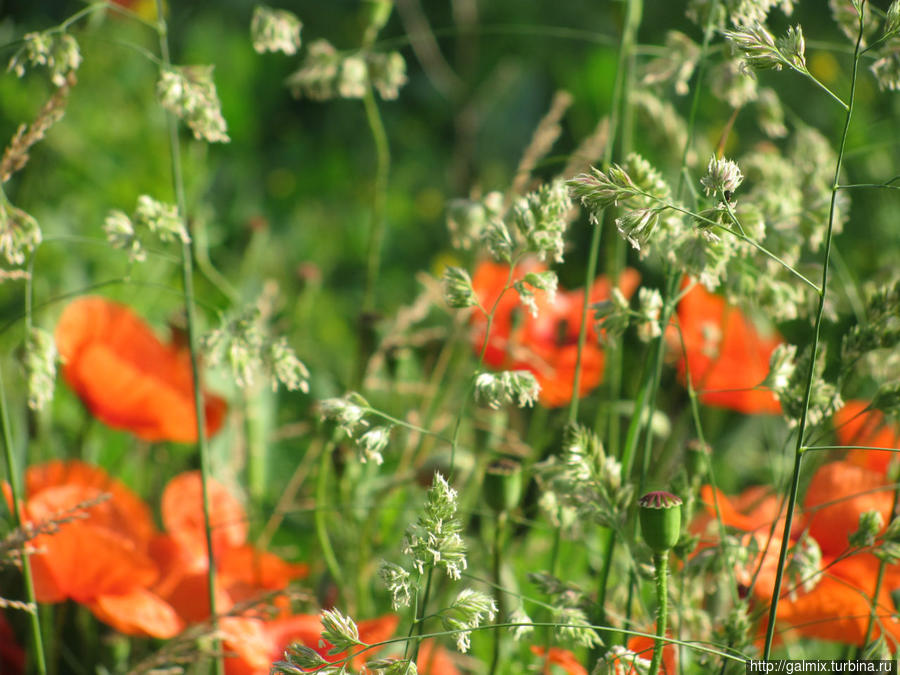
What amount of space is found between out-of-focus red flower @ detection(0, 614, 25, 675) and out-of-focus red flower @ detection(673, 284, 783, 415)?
17.3 inches

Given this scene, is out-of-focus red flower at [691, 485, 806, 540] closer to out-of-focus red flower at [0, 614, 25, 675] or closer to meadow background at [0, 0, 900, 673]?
meadow background at [0, 0, 900, 673]

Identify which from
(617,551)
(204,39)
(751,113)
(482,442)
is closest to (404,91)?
(204,39)

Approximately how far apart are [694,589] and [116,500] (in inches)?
12.5

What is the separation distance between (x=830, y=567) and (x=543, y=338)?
0.35 m

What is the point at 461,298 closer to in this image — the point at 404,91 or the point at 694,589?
the point at 694,589

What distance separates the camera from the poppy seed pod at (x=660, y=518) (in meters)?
0.31

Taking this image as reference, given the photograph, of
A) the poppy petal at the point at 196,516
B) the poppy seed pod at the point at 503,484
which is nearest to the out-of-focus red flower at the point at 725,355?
the poppy seed pod at the point at 503,484

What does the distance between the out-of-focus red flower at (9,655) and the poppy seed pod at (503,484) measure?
310mm

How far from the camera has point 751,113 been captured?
1558 millimetres

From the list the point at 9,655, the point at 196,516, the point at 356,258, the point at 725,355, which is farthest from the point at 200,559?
the point at 356,258

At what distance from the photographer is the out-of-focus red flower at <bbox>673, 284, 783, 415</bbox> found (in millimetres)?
624

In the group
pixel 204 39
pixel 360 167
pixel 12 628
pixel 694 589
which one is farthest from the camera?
pixel 360 167

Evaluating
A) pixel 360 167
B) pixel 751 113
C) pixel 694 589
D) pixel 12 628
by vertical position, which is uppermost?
pixel 751 113

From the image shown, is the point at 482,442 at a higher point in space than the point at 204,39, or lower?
lower
